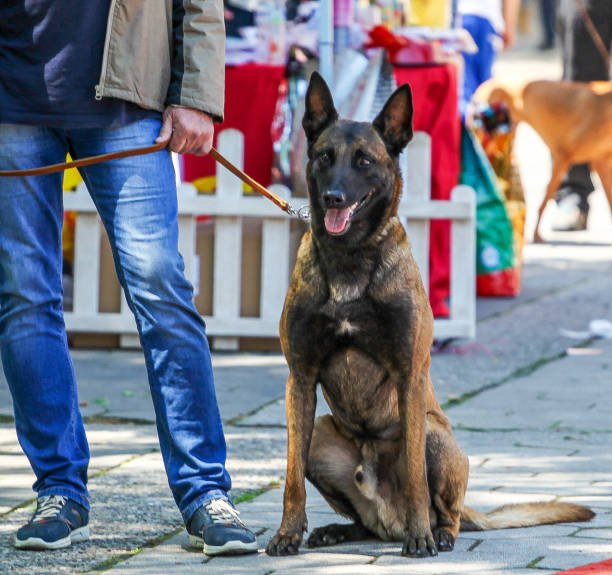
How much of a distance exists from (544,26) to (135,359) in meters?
31.1

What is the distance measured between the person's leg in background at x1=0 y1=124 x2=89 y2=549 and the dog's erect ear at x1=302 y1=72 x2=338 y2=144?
27.2 inches

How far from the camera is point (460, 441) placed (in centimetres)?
547

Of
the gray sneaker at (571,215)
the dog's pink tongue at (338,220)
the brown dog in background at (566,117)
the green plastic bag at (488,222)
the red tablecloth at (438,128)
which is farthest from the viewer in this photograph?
the gray sneaker at (571,215)

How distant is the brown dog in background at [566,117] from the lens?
426 inches

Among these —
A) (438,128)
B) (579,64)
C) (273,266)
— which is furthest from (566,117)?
(273,266)

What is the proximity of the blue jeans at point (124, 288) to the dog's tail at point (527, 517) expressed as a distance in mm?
A: 743

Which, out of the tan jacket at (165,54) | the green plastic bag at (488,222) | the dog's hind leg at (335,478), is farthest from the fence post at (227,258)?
the dog's hind leg at (335,478)

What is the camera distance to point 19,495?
4594mm

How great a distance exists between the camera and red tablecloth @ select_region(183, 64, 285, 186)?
8.09 meters

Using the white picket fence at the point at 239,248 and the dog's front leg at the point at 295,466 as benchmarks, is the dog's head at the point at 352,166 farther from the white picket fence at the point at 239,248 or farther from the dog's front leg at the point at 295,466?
the white picket fence at the point at 239,248

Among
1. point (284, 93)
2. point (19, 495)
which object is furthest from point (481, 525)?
point (284, 93)

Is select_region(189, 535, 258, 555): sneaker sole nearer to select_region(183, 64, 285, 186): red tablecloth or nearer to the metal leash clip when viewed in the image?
the metal leash clip

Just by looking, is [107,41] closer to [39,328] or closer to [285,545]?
[39,328]

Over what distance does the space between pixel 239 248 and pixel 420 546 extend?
12.3 ft
